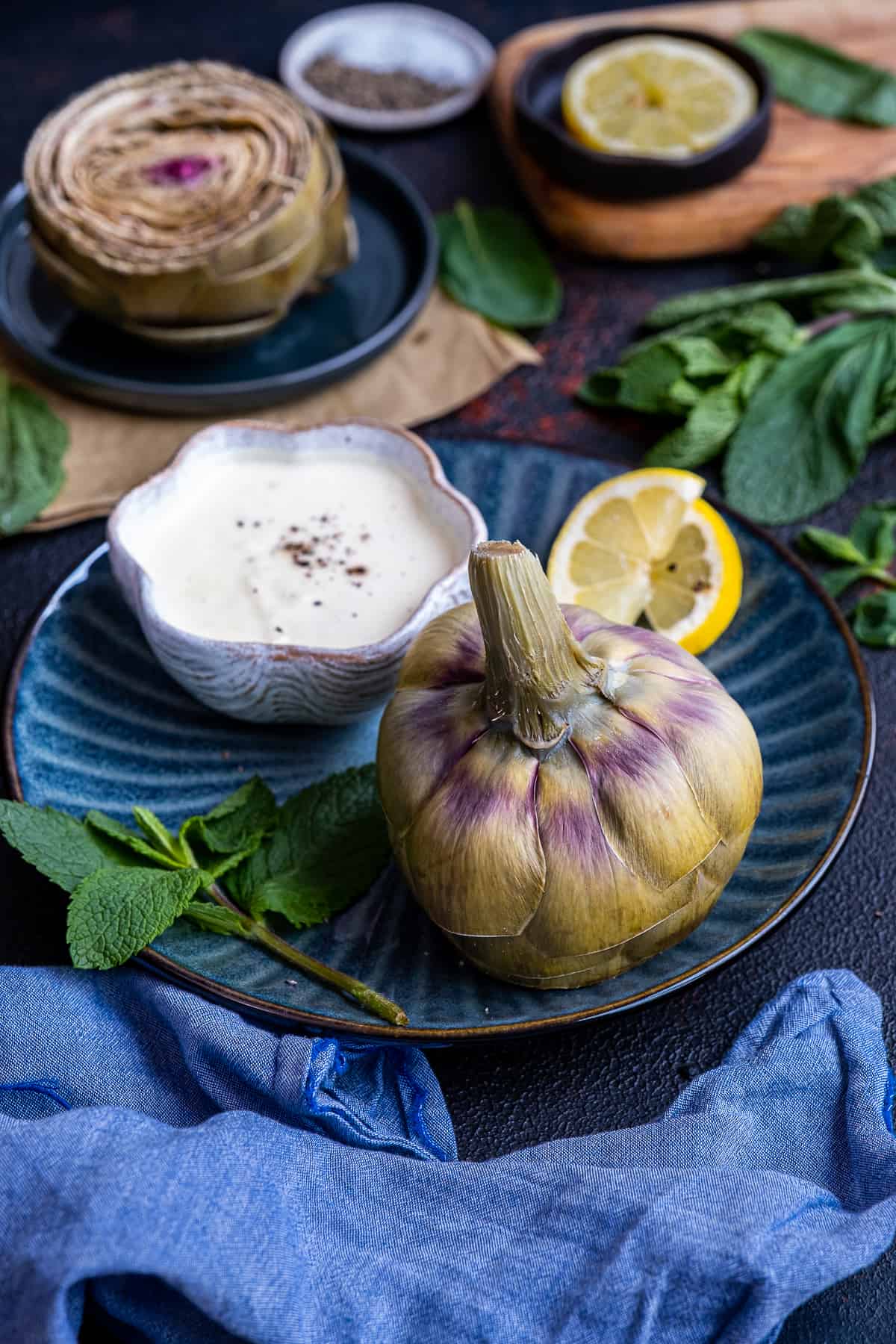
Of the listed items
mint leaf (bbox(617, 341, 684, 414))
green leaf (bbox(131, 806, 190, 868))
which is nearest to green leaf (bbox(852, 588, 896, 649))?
mint leaf (bbox(617, 341, 684, 414))

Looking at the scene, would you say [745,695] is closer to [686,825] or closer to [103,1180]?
[686,825]

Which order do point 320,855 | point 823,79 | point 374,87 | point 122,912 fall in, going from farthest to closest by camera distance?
point 374,87 → point 823,79 → point 320,855 → point 122,912

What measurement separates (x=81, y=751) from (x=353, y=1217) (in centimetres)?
56

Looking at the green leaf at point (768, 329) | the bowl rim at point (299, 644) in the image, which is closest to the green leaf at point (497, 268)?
the green leaf at point (768, 329)

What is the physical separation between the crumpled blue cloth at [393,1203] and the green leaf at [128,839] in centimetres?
13

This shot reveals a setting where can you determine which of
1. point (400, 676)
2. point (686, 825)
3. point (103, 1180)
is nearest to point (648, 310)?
point (400, 676)

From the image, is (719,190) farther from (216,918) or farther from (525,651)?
(216,918)

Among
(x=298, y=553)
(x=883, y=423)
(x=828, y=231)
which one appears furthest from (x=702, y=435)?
(x=298, y=553)

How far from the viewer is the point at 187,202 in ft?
5.65

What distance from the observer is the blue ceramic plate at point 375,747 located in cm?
108

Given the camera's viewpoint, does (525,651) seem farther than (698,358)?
No

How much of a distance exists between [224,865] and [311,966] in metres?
0.12

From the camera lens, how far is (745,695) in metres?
1.37

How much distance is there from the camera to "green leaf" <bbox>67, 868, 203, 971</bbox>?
1.08m
